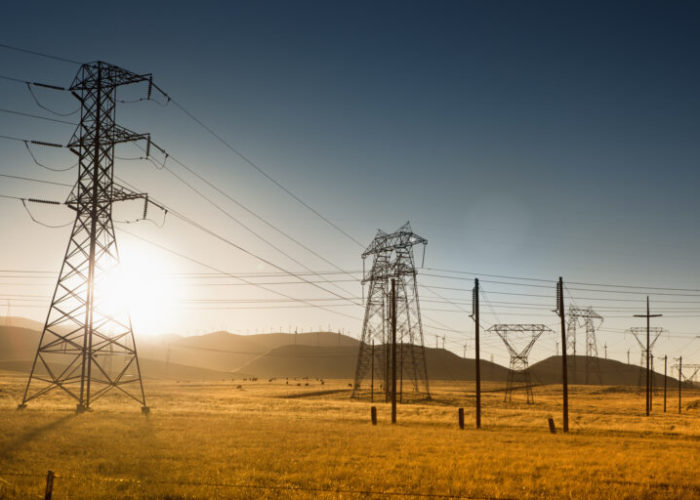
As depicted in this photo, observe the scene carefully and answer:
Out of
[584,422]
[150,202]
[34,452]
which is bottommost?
[584,422]

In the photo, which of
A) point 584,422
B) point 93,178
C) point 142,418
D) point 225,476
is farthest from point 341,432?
point 584,422

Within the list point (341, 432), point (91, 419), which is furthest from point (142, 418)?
point (341, 432)

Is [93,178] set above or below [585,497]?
above

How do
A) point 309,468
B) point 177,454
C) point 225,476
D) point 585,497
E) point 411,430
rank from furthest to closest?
point 411,430, point 177,454, point 309,468, point 225,476, point 585,497

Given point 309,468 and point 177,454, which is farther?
point 177,454

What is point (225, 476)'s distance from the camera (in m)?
19.2

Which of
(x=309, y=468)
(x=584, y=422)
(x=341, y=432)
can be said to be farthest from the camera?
(x=584, y=422)

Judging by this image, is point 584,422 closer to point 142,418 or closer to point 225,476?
point 142,418

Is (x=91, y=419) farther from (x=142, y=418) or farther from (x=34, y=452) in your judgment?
(x=34, y=452)

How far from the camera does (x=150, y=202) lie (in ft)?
115

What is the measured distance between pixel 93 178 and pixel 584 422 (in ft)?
152

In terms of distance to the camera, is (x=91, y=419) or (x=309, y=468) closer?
(x=309, y=468)

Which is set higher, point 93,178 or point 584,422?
point 93,178

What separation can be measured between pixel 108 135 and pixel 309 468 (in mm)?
26464
